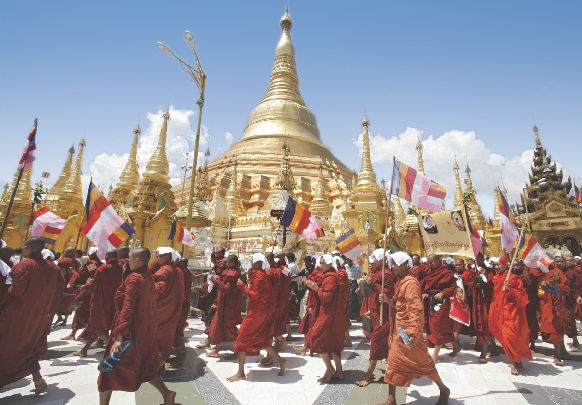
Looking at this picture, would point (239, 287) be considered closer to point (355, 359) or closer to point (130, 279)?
point (130, 279)

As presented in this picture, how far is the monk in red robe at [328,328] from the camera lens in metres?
4.63

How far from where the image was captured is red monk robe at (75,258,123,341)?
5.63 m

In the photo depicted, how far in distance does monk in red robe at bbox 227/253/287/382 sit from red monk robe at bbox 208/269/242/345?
546mm

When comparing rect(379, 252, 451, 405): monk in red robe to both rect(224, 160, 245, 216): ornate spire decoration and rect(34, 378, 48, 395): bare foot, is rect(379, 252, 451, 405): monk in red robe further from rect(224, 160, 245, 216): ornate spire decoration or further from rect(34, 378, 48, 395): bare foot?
rect(224, 160, 245, 216): ornate spire decoration

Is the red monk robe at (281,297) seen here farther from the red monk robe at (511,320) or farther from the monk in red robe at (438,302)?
the red monk robe at (511,320)

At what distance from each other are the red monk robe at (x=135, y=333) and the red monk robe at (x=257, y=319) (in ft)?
4.71

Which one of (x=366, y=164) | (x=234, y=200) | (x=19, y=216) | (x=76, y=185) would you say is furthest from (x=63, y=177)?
(x=366, y=164)

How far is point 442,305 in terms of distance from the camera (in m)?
5.77

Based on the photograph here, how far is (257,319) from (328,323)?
0.98m

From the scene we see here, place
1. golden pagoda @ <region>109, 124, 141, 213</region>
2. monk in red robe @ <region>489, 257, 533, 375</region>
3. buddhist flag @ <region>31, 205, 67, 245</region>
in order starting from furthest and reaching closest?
golden pagoda @ <region>109, 124, 141, 213</region> < buddhist flag @ <region>31, 205, 67, 245</region> < monk in red robe @ <region>489, 257, 533, 375</region>

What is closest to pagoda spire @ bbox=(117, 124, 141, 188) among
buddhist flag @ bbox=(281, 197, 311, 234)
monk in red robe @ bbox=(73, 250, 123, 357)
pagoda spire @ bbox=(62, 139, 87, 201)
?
pagoda spire @ bbox=(62, 139, 87, 201)

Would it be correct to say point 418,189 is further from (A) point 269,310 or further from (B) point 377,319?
(A) point 269,310

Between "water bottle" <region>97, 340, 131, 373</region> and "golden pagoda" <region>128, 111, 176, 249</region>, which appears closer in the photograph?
"water bottle" <region>97, 340, 131, 373</region>

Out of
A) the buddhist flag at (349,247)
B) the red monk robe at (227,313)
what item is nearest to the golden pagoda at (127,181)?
the buddhist flag at (349,247)
